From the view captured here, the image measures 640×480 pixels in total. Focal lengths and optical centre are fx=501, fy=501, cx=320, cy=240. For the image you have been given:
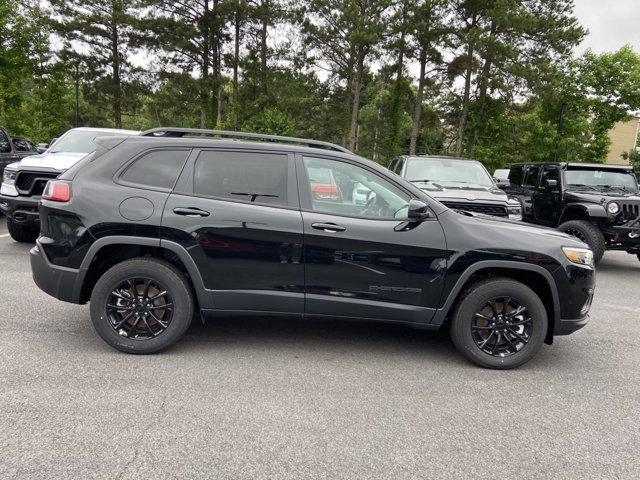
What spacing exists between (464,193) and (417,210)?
14.7 feet

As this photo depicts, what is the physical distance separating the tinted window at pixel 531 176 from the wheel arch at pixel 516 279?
7107mm

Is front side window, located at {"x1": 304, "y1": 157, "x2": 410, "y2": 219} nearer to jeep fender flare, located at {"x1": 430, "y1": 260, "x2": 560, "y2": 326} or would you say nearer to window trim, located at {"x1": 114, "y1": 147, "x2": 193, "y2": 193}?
jeep fender flare, located at {"x1": 430, "y1": 260, "x2": 560, "y2": 326}

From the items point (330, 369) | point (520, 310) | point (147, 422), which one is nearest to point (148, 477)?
point (147, 422)

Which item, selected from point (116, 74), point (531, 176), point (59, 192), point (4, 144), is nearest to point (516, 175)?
point (531, 176)

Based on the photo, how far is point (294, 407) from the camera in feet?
10.9

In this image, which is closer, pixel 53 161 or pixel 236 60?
pixel 53 161

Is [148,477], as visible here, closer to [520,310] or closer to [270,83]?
[520,310]

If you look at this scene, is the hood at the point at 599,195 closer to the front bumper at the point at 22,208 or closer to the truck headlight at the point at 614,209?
the truck headlight at the point at 614,209

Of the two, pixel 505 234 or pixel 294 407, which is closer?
pixel 294 407

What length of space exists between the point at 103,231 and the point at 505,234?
316 cm

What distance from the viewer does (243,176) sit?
159 inches

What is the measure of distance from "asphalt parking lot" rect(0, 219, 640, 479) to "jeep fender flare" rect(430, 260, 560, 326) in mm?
458

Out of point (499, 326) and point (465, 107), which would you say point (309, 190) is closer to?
point (499, 326)

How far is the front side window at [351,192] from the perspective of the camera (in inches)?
158
